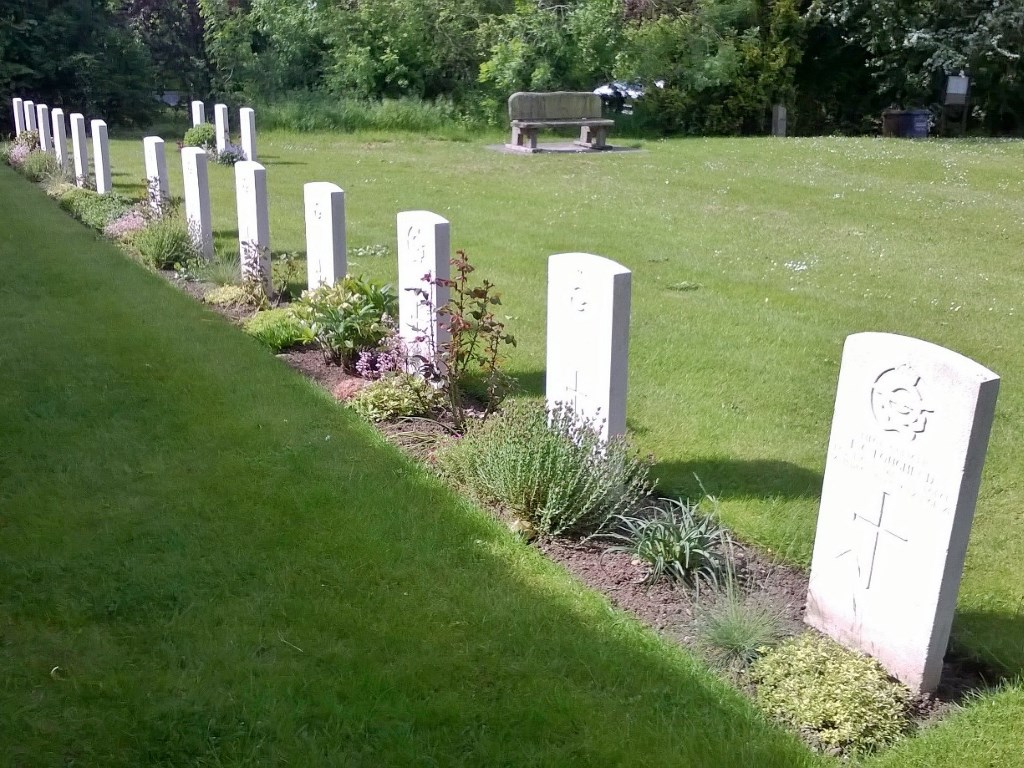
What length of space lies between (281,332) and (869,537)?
5020 millimetres

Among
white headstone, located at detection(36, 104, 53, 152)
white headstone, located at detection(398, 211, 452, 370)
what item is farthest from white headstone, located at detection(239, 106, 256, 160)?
white headstone, located at detection(398, 211, 452, 370)

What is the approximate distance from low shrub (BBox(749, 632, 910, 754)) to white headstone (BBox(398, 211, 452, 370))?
298 cm

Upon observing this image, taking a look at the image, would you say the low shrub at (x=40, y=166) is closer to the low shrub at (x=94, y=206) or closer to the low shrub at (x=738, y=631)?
the low shrub at (x=94, y=206)

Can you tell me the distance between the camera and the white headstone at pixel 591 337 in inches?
179

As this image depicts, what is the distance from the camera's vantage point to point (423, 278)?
571 cm

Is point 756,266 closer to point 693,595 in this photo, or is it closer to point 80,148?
point 693,595

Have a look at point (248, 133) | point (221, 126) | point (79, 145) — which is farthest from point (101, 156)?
point (221, 126)

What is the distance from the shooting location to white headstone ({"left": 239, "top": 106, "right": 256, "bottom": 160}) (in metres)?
17.2

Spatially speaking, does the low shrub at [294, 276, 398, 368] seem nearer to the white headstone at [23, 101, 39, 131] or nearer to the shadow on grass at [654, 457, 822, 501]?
the shadow on grass at [654, 457, 822, 501]

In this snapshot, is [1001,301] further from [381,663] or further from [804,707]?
[381,663]

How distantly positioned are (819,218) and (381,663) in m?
10.7

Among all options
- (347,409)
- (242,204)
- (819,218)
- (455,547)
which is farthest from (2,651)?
(819,218)

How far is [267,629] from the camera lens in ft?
12.3

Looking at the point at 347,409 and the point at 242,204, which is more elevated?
the point at 242,204
